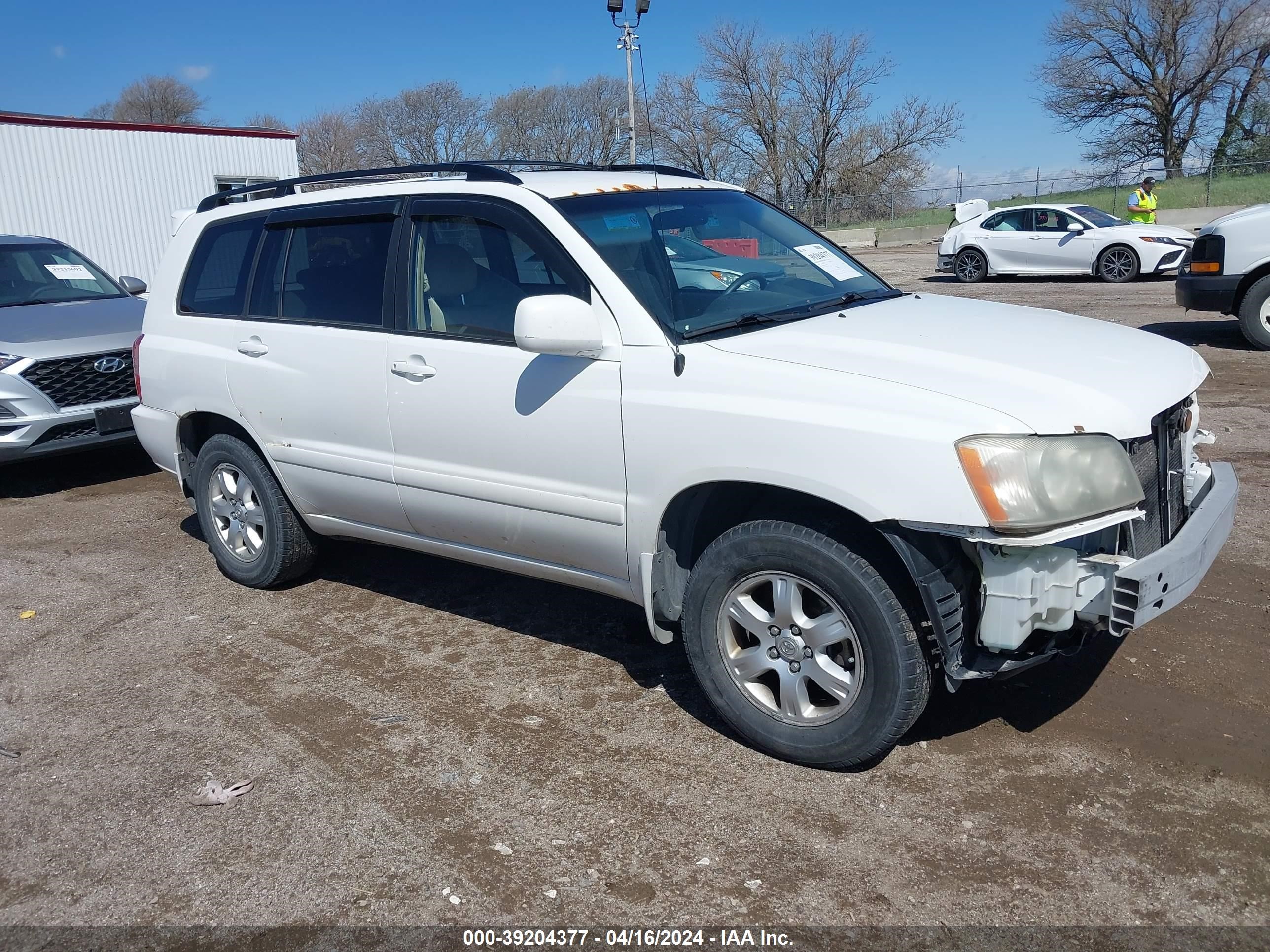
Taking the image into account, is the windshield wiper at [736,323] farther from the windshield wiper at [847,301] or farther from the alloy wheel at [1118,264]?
the alloy wheel at [1118,264]

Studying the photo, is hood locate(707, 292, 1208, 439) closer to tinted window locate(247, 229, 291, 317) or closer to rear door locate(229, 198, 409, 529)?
rear door locate(229, 198, 409, 529)

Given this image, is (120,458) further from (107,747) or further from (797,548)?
(797,548)

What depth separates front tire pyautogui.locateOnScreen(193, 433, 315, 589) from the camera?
525 cm

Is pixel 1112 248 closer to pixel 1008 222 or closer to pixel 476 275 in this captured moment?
pixel 1008 222

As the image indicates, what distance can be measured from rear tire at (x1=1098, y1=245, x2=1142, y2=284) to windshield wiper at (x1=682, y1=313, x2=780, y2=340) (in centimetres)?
1733

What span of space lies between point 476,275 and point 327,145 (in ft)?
203

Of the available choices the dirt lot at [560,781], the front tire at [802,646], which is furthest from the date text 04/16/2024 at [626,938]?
the front tire at [802,646]

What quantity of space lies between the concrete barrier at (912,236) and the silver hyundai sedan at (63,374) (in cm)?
3376

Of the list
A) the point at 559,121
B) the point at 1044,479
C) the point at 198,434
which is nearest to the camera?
the point at 1044,479

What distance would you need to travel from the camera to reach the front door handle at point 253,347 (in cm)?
501

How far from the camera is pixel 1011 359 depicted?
11.4ft

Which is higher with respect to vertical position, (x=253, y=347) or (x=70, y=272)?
(x=70, y=272)

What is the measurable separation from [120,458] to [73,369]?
5.43 feet

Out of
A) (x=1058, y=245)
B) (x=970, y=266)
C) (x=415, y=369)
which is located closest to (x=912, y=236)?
(x=970, y=266)
